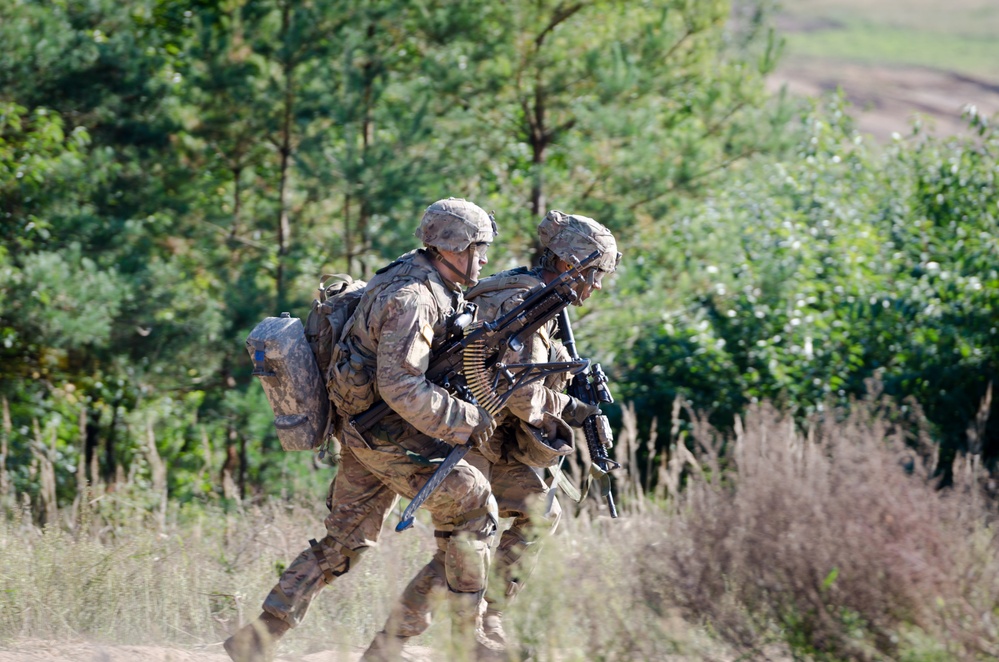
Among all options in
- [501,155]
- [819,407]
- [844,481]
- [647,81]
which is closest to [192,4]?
[501,155]

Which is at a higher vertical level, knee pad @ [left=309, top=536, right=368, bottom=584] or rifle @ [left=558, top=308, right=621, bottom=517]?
rifle @ [left=558, top=308, right=621, bottom=517]

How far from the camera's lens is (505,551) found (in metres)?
5.22

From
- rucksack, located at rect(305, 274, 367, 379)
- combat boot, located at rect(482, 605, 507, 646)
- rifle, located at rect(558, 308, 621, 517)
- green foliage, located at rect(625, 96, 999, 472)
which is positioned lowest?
green foliage, located at rect(625, 96, 999, 472)

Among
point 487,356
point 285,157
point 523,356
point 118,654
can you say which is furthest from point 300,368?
point 285,157

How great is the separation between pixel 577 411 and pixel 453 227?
3.85ft

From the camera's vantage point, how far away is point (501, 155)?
11.9 metres

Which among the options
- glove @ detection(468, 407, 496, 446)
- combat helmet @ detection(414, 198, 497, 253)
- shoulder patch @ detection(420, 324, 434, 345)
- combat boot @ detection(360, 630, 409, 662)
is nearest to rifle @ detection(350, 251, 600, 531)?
glove @ detection(468, 407, 496, 446)

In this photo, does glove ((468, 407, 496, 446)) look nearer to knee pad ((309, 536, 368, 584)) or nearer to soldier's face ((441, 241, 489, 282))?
soldier's face ((441, 241, 489, 282))

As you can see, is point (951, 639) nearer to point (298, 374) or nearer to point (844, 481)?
point (844, 481)

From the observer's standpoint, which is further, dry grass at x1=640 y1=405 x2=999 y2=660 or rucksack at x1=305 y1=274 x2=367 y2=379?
rucksack at x1=305 y1=274 x2=367 y2=379

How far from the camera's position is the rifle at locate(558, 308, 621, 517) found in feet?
17.5

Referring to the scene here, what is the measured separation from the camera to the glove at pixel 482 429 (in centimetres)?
464


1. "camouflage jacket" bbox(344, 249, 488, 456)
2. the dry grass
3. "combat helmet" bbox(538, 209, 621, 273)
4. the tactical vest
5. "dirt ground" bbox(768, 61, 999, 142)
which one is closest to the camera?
the dry grass

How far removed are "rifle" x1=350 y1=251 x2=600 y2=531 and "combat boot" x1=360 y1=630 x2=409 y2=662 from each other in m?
0.46
